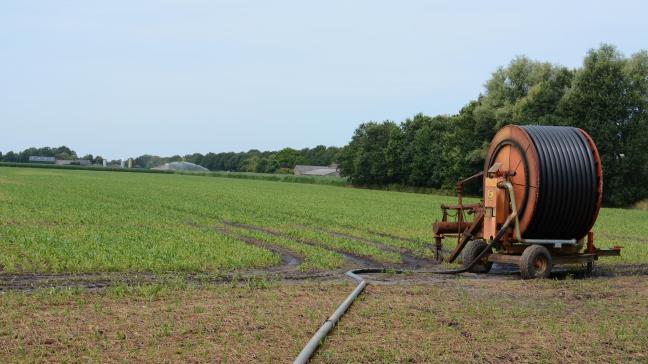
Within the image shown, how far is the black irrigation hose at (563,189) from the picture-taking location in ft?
46.0

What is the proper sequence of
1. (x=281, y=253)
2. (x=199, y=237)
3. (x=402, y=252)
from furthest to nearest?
(x=199, y=237)
(x=402, y=252)
(x=281, y=253)

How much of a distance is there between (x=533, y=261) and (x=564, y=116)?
46135 millimetres

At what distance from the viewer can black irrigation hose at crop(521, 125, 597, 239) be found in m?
14.0

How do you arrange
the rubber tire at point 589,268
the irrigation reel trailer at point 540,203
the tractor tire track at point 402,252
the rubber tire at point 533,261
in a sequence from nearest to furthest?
the rubber tire at point 533,261, the irrigation reel trailer at point 540,203, the rubber tire at point 589,268, the tractor tire track at point 402,252

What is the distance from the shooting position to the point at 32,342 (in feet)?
25.2

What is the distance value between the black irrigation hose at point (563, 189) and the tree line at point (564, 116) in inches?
1674

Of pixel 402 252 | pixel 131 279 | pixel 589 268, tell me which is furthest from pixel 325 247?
pixel 131 279

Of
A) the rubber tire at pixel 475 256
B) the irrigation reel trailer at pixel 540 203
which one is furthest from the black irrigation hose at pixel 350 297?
the rubber tire at pixel 475 256

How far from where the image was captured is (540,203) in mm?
13914

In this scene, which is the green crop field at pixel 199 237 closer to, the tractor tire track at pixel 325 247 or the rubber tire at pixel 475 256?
the tractor tire track at pixel 325 247

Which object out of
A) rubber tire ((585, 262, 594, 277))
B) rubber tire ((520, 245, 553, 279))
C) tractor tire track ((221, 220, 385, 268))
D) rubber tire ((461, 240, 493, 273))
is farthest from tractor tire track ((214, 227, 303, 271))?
rubber tire ((585, 262, 594, 277))

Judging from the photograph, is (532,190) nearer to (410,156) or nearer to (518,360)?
(518,360)

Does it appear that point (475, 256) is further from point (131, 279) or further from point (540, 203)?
point (131, 279)

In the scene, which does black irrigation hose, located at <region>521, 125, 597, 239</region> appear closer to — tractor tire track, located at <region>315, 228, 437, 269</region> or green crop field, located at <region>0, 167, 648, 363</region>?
green crop field, located at <region>0, 167, 648, 363</region>
